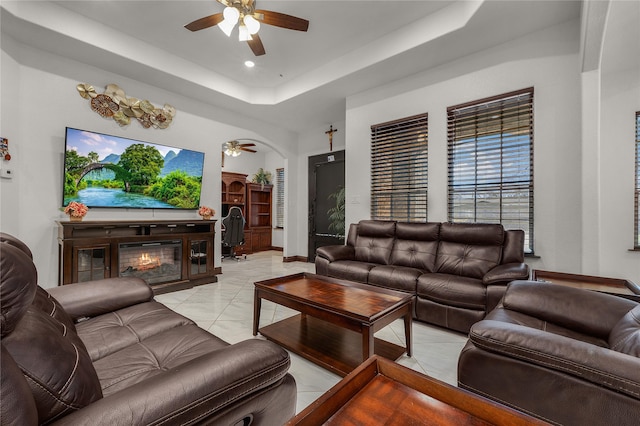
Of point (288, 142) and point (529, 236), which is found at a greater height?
point (288, 142)

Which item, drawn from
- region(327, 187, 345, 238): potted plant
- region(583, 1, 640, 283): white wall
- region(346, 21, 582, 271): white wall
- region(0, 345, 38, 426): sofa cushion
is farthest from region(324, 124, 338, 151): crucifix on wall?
region(0, 345, 38, 426): sofa cushion

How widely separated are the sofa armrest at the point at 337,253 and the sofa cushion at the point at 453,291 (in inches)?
44.8

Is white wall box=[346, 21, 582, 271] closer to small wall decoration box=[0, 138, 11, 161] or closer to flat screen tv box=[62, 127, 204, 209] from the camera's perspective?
flat screen tv box=[62, 127, 204, 209]

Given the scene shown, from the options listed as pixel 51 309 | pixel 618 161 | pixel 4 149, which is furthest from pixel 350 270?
pixel 4 149

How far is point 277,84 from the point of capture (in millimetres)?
4816

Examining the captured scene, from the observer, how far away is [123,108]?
3898 mm

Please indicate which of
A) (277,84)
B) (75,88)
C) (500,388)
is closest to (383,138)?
(277,84)

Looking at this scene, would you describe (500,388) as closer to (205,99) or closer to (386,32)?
(386,32)

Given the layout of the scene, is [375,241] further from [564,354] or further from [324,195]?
[564,354]

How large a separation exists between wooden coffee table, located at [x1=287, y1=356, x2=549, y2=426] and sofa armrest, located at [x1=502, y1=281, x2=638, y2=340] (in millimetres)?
1147

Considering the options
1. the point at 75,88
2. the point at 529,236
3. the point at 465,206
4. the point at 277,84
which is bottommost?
the point at 529,236

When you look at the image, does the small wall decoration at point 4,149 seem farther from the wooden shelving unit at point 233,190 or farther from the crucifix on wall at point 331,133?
the crucifix on wall at point 331,133

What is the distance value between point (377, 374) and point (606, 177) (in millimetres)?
4147

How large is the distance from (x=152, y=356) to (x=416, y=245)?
9.65 ft
